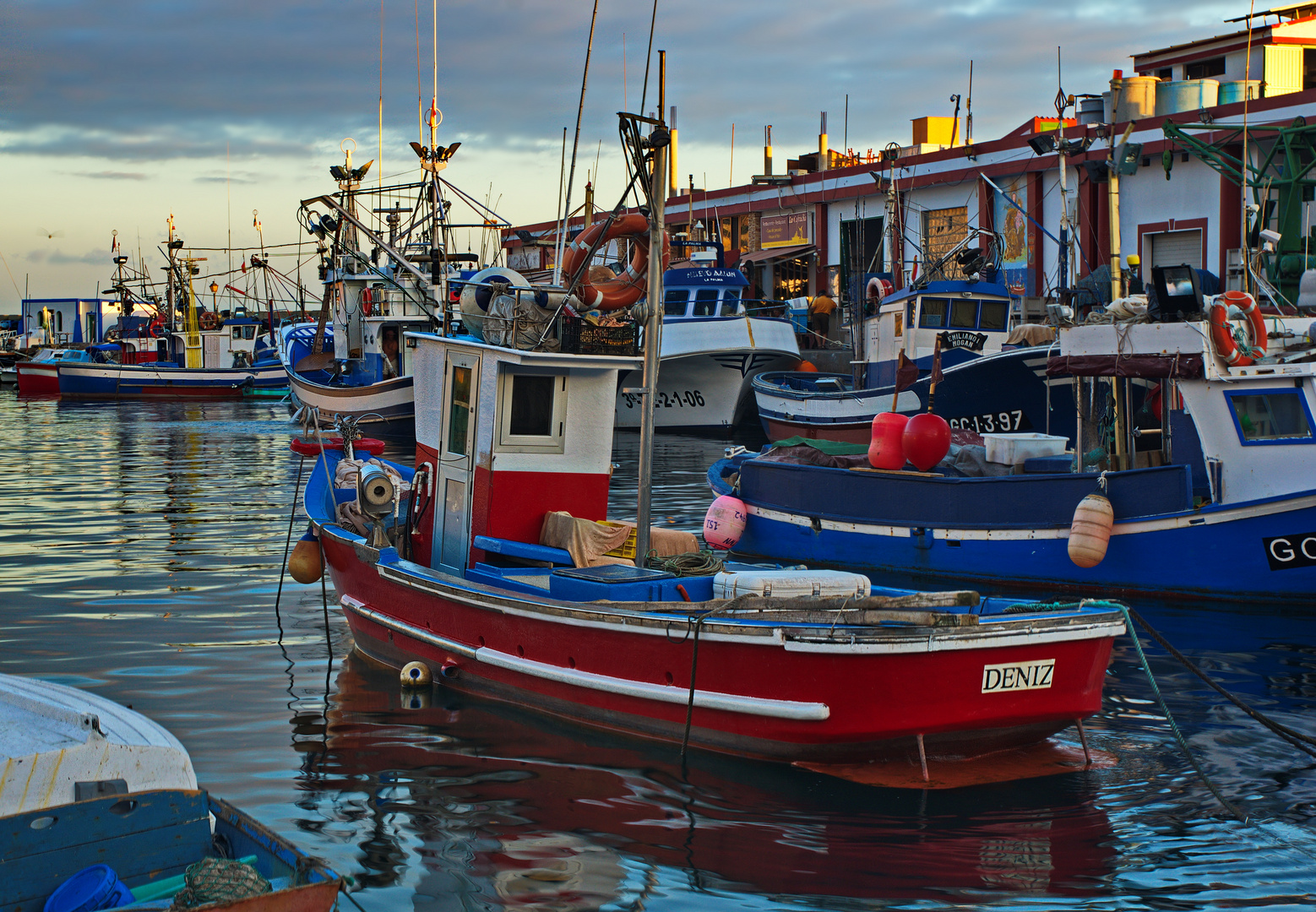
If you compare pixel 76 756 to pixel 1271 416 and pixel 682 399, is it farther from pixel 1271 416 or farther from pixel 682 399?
pixel 682 399

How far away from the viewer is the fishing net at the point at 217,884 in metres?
4.23

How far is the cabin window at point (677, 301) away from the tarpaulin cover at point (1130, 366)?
59.4 ft

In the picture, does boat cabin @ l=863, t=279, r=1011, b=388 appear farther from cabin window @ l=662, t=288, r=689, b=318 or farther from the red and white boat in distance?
the red and white boat in distance

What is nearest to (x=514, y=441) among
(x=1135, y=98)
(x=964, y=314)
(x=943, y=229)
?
(x=964, y=314)

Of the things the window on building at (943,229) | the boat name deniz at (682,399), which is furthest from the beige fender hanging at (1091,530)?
the window on building at (943,229)

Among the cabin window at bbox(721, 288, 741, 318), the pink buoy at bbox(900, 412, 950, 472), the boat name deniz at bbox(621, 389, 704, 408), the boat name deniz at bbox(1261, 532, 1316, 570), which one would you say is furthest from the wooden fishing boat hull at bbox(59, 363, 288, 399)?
the boat name deniz at bbox(1261, 532, 1316, 570)

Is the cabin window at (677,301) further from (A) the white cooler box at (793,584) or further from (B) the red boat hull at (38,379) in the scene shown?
(B) the red boat hull at (38,379)

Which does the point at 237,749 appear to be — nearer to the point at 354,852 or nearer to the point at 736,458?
the point at 354,852

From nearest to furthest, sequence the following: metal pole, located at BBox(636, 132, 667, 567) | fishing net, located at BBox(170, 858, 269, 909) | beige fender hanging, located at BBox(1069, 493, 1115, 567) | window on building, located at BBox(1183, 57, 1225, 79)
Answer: fishing net, located at BBox(170, 858, 269, 909), metal pole, located at BBox(636, 132, 667, 567), beige fender hanging, located at BBox(1069, 493, 1115, 567), window on building, located at BBox(1183, 57, 1225, 79)

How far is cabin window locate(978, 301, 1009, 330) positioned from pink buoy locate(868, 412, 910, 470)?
1014 cm

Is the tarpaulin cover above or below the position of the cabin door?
above

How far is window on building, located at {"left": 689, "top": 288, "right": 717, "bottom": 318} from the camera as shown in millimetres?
31297

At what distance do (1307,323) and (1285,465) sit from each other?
160 cm

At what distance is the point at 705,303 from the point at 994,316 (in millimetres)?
9417
